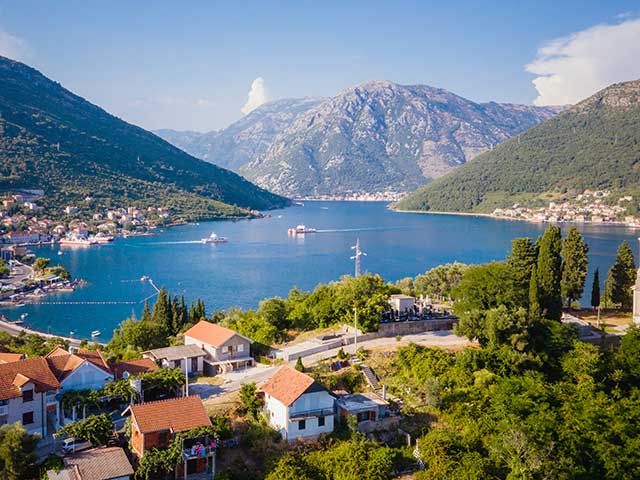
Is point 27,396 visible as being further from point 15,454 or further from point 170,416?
point 170,416

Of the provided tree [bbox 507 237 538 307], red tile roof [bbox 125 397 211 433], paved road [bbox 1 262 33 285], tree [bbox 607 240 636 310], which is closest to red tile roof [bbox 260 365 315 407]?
red tile roof [bbox 125 397 211 433]

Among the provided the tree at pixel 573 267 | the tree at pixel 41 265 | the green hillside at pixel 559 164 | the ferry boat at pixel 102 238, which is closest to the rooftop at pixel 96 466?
the tree at pixel 573 267

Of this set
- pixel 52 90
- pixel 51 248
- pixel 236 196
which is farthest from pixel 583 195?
pixel 52 90

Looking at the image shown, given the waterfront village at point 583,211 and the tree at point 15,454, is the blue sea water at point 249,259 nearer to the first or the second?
the waterfront village at point 583,211

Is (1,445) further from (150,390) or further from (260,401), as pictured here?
(260,401)

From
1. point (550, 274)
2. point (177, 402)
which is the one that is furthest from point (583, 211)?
point (177, 402)

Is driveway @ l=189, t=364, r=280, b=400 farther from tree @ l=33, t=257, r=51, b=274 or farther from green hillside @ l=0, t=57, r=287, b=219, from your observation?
green hillside @ l=0, t=57, r=287, b=219
